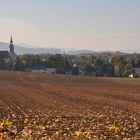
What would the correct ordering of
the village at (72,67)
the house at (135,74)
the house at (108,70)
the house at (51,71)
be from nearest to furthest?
the house at (135,74) < the village at (72,67) < the house at (108,70) < the house at (51,71)

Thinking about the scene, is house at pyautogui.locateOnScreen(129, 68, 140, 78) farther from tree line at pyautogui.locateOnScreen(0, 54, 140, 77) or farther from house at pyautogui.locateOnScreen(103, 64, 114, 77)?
house at pyautogui.locateOnScreen(103, 64, 114, 77)

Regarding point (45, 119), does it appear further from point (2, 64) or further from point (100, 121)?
point (2, 64)

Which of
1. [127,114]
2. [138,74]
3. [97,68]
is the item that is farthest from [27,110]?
[97,68]

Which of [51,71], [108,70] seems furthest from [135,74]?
[51,71]

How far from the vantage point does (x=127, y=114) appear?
93.2ft

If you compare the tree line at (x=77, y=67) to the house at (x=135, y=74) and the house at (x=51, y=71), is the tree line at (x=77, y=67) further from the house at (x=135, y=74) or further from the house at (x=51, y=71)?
the house at (x=51, y=71)

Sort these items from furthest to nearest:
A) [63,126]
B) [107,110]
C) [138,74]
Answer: [138,74]
[107,110]
[63,126]

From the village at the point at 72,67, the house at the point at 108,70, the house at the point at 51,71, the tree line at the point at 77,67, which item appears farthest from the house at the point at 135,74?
the house at the point at 51,71

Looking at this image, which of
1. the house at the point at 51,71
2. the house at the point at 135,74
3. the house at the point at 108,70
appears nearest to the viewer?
the house at the point at 135,74

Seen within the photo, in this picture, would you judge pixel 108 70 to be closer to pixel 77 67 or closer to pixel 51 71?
pixel 77 67

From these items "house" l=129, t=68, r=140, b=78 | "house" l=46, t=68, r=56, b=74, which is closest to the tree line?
"house" l=129, t=68, r=140, b=78

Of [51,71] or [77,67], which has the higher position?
[77,67]

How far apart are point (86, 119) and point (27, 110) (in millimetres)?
6054

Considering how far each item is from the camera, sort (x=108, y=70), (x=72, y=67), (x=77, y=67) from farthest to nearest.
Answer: (x=77, y=67), (x=72, y=67), (x=108, y=70)
